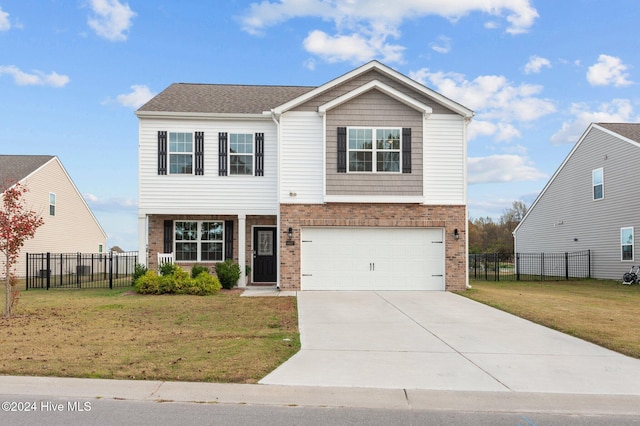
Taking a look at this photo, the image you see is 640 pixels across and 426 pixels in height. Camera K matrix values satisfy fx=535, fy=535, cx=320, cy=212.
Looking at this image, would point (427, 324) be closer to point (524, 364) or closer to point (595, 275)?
point (524, 364)

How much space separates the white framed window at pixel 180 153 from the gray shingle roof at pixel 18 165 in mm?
12744

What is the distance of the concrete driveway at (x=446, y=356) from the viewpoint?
7.00 meters

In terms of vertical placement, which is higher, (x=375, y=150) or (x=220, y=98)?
(x=220, y=98)

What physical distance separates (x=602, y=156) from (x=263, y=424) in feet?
83.4

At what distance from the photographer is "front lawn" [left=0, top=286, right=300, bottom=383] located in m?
7.27

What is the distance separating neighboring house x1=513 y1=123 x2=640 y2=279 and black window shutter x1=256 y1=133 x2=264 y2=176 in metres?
16.4

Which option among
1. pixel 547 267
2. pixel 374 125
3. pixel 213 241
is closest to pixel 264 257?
pixel 213 241

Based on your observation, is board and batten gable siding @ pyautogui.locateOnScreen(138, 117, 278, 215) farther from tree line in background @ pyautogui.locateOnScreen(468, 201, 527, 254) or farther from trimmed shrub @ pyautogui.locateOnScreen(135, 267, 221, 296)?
tree line in background @ pyautogui.locateOnScreen(468, 201, 527, 254)

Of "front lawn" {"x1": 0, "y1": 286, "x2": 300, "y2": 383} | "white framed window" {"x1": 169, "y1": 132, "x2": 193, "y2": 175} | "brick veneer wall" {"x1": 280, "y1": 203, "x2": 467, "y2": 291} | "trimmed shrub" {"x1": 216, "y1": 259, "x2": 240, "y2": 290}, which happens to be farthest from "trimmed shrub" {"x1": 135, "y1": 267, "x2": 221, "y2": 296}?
"white framed window" {"x1": 169, "y1": 132, "x2": 193, "y2": 175}

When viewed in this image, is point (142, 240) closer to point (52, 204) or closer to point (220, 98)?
point (220, 98)

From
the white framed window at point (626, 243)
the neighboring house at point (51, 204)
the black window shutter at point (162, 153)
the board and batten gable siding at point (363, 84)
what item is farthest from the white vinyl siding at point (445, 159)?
the neighboring house at point (51, 204)

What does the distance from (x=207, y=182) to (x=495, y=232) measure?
137 ft

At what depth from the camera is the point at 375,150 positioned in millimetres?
17609

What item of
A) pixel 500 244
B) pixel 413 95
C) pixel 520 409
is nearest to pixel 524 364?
pixel 520 409
